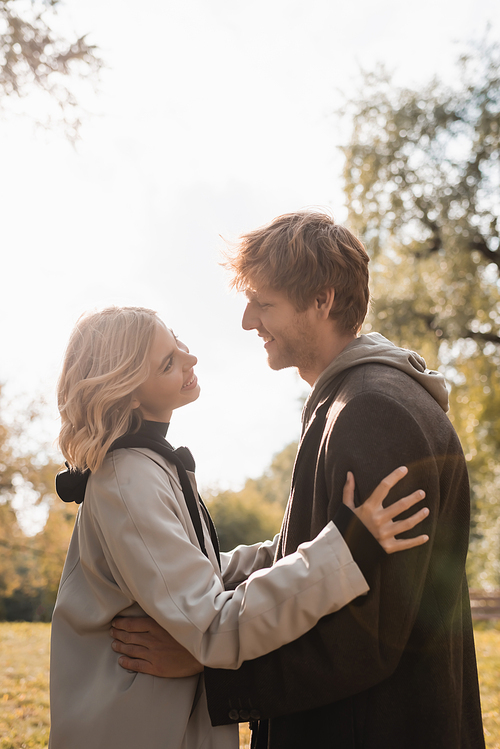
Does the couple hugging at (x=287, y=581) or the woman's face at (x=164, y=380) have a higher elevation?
the woman's face at (x=164, y=380)

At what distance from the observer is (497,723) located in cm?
526

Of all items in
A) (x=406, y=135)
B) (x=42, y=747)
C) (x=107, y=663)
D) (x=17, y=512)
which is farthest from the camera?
(x=17, y=512)

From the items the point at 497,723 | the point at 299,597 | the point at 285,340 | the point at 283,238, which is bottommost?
the point at 497,723

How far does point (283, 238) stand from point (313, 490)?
3.61 feet

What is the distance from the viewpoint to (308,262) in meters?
2.47

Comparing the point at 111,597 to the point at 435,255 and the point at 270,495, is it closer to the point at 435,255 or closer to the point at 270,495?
the point at 435,255

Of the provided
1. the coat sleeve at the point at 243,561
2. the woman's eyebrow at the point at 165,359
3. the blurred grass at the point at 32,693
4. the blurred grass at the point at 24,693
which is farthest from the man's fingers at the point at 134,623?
the blurred grass at the point at 24,693

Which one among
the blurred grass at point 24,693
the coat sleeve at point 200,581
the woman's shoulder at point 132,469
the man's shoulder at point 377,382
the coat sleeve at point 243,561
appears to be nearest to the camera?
the coat sleeve at point 200,581

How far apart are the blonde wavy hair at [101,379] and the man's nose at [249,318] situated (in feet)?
1.35

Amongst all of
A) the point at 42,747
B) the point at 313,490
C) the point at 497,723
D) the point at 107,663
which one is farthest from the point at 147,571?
the point at 497,723

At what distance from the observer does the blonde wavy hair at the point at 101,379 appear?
2264 millimetres

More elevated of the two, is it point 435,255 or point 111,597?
point 435,255

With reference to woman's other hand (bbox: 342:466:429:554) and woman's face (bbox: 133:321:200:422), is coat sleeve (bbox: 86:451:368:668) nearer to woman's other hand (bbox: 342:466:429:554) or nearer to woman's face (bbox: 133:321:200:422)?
woman's other hand (bbox: 342:466:429:554)

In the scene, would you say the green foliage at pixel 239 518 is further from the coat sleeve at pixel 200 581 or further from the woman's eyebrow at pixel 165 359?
the coat sleeve at pixel 200 581
